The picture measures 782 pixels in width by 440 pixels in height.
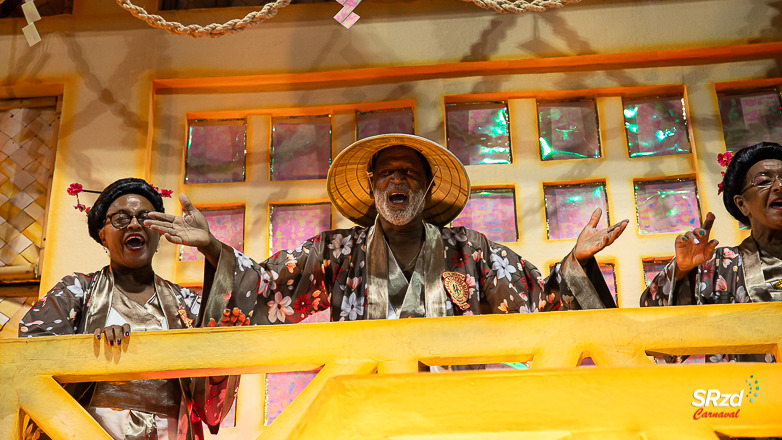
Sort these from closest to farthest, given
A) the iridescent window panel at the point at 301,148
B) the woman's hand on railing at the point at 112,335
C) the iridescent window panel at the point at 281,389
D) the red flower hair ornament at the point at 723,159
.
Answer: the woman's hand on railing at the point at 112,335 → the red flower hair ornament at the point at 723,159 → the iridescent window panel at the point at 281,389 → the iridescent window panel at the point at 301,148

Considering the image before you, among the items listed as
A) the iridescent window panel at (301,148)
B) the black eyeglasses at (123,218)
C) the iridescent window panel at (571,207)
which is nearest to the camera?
the black eyeglasses at (123,218)

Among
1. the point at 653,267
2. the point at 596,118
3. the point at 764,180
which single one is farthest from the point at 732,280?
the point at 596,118

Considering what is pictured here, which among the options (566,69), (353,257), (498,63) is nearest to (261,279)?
(353,257)

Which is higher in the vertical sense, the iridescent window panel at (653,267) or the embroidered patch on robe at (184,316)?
the iridescent window panel at (653,267)

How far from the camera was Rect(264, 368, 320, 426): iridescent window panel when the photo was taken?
11.7 feet

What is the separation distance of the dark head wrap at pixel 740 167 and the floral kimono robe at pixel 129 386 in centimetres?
225

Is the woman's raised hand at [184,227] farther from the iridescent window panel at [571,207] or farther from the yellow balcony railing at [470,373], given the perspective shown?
the iridescent window panel at [571,207]

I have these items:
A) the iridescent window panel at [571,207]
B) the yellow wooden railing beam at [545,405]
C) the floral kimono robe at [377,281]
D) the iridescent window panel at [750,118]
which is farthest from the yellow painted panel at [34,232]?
the iridescent window panel at [750,118]

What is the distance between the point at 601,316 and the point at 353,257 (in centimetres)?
152

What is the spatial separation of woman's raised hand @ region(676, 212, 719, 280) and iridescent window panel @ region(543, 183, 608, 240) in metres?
1.13

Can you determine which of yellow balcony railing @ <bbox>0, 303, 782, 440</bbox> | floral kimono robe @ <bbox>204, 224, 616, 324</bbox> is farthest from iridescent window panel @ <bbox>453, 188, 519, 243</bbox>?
yellow balcony railing @ <bbox>0, 303, 782, 440</bbox>

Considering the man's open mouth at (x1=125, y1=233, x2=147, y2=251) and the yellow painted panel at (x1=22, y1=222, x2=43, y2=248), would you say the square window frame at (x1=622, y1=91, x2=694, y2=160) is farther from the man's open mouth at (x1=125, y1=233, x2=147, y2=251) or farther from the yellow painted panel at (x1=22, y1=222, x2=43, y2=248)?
the yellow painted panel at (x1=22, y1=222, x2=43, y2=248)

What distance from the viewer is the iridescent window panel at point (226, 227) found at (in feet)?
12.4

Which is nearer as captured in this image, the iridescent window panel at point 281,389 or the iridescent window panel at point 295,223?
the iridescent window panel at point 281,389
